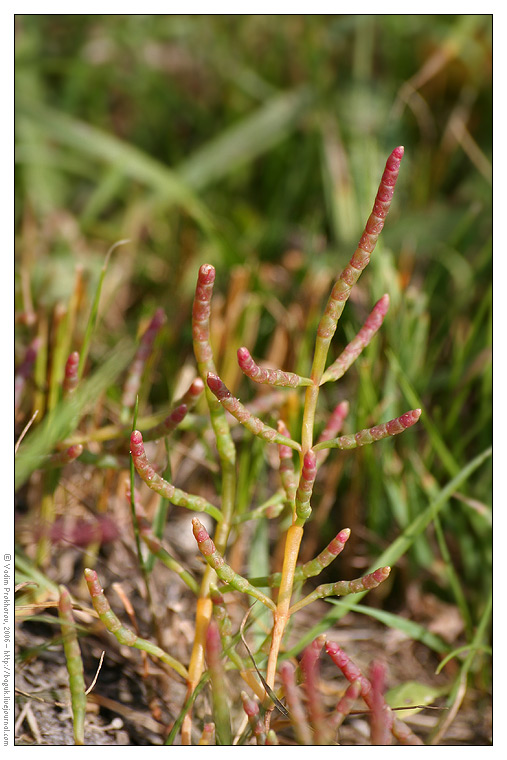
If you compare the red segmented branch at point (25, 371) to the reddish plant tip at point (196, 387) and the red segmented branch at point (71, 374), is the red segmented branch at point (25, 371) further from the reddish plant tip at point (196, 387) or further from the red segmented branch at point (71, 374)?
the reddish plant tip at point (196, 387)

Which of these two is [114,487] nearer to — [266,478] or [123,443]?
[123,443]

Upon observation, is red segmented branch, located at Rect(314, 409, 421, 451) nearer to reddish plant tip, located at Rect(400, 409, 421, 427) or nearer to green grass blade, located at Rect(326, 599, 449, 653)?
reddish plant tip, located at Rect(400, 409, 421, 427)

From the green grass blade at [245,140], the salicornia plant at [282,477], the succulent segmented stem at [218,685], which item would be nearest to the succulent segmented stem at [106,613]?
the salicornia plant at [282,477]

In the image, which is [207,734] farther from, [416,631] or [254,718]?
[416,631]

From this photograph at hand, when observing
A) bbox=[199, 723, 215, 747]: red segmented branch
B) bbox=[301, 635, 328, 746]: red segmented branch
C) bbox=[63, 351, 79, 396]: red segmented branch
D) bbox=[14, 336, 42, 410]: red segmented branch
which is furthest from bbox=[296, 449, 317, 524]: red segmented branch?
bbox=[14, 336, 42, 410]: red segmented branch

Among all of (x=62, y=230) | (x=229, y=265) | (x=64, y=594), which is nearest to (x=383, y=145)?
(x=229, y=265)

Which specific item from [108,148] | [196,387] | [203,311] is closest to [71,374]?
[196,387]

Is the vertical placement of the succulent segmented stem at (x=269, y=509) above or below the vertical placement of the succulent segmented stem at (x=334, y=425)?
below
